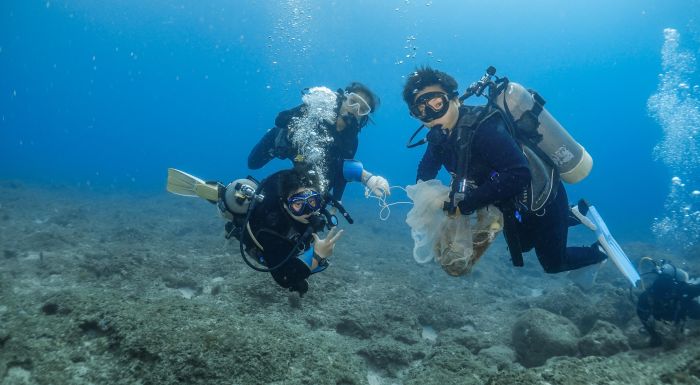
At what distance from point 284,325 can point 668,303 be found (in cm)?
596

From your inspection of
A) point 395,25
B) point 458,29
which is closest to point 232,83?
point 395,25

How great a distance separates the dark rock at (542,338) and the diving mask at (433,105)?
4.29m

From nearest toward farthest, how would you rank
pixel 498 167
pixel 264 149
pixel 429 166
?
pixel 498 167 → pixel 429 166 → pixel 264 149

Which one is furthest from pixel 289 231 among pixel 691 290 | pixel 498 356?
pixel 691 290

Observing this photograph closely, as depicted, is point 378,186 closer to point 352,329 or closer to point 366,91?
point 366,91

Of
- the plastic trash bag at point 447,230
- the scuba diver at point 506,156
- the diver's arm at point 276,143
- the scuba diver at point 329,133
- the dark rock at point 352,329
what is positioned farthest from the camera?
the diver's arm at point 276,143

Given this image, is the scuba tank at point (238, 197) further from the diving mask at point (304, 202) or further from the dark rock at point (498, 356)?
the dark rock at point (498, 356)

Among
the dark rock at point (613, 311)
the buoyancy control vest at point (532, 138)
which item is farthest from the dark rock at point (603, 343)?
the buoyancy control vest at point (532, 138)

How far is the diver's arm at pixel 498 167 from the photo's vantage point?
11.6 ft

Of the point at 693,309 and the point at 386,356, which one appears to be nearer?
the point at 693,309

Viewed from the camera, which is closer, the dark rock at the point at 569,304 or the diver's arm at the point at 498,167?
the diver's arm at the point at 498,167

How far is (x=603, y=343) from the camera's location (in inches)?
213

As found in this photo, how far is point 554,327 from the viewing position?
19.7 ft

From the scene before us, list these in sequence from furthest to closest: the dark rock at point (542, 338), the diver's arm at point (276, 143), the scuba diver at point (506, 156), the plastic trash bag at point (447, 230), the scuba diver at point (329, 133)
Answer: the diver's arm at point (276, 143)
the scuba diver at point (329, 133)
the dark rock at point (542, 338)
the plastic trash bag at point (447, 230)
the scuba diver at point (506, 156)
